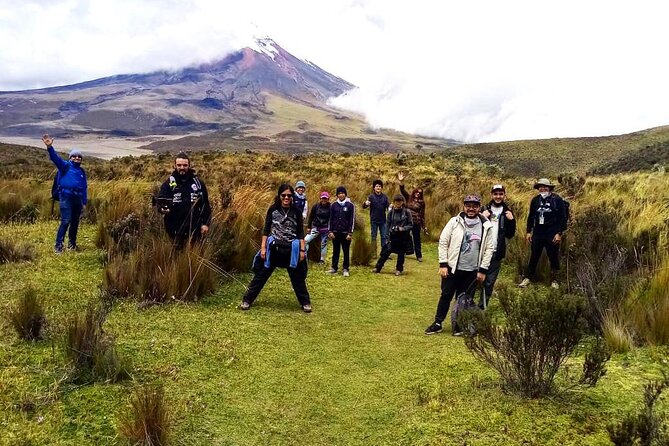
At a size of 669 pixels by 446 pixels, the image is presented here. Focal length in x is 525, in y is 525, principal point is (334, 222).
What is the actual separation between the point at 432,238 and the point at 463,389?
958 centimetres

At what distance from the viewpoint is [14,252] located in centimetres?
736

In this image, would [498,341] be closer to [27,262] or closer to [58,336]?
[58,336]

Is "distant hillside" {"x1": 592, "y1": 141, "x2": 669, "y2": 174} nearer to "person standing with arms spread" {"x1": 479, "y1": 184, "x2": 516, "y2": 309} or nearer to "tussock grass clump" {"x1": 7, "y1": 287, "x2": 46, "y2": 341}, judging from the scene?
"person standing with arms spread" {"x1": 479, "y1": 184, "x2": 516, "y2": 309}

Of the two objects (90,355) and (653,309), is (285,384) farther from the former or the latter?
(653,309)

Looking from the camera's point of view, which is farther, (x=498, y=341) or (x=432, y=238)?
(x=432, y=238)

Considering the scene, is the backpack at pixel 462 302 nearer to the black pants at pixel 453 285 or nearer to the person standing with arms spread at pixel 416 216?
the black pants at pixel 453 285

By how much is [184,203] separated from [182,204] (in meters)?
0.03

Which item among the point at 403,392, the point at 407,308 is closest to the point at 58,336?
the point at 403,392

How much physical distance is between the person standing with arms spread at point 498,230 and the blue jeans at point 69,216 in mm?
6281

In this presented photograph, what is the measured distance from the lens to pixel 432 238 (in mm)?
13609

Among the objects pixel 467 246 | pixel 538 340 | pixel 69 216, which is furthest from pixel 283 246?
pixel 69 216

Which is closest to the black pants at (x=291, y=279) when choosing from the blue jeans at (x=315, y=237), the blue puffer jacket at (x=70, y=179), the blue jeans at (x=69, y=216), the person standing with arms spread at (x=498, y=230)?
the person standing with arms spread at (x=498, y=230)

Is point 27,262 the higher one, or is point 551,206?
point 551,206

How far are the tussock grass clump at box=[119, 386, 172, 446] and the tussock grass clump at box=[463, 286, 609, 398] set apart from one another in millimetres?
2291
